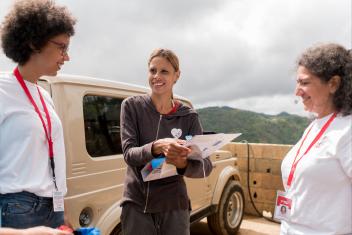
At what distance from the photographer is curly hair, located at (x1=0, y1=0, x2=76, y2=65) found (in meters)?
1.68

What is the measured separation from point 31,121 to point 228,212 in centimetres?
440

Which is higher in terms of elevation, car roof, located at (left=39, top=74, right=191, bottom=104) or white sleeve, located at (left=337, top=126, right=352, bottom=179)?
car roof, located at (left=39, top=74, right=191, bottom=104)

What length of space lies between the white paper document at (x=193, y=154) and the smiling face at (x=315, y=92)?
47 cm

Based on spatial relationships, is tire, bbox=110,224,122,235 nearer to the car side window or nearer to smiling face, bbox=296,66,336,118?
the car side window

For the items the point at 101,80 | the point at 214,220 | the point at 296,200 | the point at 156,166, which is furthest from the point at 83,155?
the point at 214,220

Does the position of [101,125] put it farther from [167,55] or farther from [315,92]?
[315,92]

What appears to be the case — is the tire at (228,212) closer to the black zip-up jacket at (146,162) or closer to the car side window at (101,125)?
the car side window at (101,125)

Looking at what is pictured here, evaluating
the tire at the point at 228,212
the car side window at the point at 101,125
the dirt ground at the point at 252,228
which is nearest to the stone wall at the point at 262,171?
the dirt ground at the point at 252,228

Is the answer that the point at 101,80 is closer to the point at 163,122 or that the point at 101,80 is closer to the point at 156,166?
the point at 163,122

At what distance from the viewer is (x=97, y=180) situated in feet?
9.13

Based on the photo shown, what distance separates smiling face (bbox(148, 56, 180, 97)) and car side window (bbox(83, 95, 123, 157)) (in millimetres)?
868

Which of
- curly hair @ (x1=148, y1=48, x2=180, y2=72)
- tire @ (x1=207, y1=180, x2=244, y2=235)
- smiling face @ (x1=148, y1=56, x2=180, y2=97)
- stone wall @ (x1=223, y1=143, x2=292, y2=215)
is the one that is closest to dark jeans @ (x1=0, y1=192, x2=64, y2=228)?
smiling face @ (x1=148, y1=56, x2=180, y2=97)

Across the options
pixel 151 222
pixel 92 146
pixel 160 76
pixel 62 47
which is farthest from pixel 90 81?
pixel 151 222

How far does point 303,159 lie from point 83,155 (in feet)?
5.58
